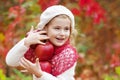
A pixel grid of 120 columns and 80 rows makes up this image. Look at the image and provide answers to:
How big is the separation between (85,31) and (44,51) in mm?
4100

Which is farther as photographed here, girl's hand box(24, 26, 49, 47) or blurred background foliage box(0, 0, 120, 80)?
blurred background foliage box(0, 0, 120, 80)

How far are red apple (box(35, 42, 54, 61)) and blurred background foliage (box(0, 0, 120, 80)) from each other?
148 cm

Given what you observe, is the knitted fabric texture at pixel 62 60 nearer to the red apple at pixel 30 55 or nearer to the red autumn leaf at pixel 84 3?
the red apple at pixel 30 55

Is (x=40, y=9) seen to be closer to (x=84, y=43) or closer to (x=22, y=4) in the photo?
(x=22, y=4)

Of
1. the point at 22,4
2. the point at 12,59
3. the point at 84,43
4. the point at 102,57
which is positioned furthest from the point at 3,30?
the point at 12,59

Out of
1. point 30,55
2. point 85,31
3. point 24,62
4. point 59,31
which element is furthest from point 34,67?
point 85,31

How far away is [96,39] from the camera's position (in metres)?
8.77

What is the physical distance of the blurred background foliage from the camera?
21.1 feet

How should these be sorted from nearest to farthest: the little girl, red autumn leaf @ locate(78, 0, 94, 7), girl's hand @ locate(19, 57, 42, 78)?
girl's hand @ locate(19, 57, 42, 78) < the little girl < red autumn leaf @ locate(78, 0, 94, 7)

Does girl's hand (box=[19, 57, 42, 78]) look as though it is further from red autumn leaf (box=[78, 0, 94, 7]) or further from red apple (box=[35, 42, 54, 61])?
red autumn leaf (box=[78, 0, 94, 7])

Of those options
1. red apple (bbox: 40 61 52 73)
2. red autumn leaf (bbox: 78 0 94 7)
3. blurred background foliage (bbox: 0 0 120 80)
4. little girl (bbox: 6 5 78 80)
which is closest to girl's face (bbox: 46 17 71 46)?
little girl (bbox: 6 5 78 80)

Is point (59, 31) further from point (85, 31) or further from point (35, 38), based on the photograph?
point (85, 31)

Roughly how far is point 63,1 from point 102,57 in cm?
129

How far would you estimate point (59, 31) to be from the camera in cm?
414
